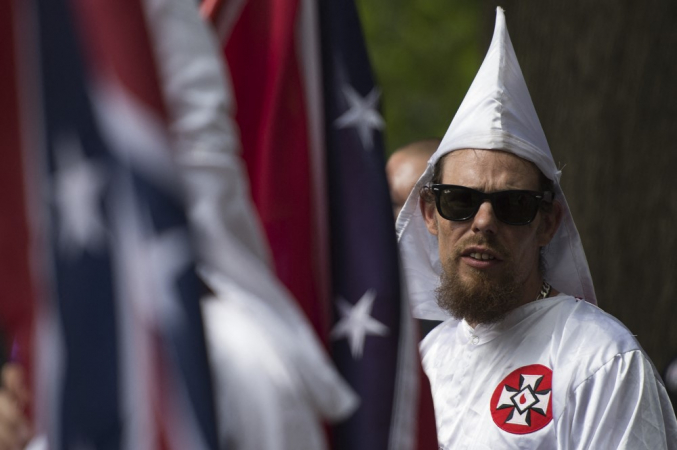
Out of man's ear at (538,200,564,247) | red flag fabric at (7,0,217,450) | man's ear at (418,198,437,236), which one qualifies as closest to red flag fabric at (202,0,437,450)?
red flag fabric at (7,0,217,450)

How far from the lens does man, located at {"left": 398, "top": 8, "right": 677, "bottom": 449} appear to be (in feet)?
9.93

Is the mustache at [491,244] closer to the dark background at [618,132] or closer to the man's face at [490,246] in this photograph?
the man's face at [490,246]

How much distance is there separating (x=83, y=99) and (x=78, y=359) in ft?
1.18

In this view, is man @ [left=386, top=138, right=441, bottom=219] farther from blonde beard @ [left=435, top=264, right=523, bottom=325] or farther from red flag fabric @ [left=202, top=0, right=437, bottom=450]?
red flag fabric @ [left=202, top=0, right=437, bottom=450]

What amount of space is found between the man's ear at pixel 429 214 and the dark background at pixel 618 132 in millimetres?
1901

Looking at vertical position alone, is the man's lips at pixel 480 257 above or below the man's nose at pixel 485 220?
below

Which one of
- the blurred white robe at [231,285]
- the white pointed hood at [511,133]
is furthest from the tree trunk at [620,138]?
the blurred white robe at [231,285]

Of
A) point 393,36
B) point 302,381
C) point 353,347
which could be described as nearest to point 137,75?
point 302,381

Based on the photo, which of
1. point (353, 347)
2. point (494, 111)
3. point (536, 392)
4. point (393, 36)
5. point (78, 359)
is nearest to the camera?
point (78, 359)

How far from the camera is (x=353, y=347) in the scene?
1.83 meters

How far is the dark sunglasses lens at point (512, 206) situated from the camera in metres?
3.46

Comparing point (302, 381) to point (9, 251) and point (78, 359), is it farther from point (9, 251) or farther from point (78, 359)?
point (9, 251)

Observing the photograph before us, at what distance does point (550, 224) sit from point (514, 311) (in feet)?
1.20

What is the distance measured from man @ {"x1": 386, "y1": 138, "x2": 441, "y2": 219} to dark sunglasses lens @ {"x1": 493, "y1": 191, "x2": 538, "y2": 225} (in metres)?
1.33
